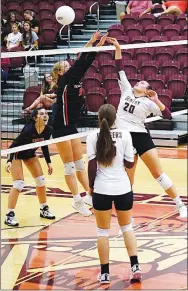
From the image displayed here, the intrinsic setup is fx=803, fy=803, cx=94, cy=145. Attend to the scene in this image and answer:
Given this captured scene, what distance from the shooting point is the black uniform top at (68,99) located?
9.41 meters

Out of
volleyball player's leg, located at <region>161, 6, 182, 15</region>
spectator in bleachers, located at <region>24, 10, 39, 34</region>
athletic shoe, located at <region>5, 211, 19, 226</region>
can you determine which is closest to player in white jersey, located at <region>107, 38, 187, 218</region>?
athletic shoe, located at <region>5, 211, 19, 226</region>

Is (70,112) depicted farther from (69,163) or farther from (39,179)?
(39,179)

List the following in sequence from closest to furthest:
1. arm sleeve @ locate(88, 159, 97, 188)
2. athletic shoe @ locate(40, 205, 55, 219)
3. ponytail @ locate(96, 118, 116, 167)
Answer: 1. ponytail @ locate(96, 118, 116, 167)
2. arm sleeve @ locate(88, 159, 97, 188)
3. athletic shoe @ locate(40, 205, 55, 219)

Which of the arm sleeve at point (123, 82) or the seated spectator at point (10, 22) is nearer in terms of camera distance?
the arm sleeve at point (123, 82)

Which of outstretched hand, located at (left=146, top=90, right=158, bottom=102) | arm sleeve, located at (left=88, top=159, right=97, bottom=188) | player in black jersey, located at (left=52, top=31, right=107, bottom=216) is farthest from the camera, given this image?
player in black jersey, located at (left=52, top=31, right=107, bottom=216)

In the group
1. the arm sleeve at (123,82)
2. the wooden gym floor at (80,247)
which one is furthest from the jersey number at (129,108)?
the wooden gym floor at (80,247)

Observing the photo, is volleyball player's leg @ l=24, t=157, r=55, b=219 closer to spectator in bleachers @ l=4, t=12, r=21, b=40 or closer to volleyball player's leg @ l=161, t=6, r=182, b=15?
spectator in bleachers @ l=4, t=12, r=21, b=40

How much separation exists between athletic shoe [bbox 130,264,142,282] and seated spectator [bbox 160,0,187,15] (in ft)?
39.1

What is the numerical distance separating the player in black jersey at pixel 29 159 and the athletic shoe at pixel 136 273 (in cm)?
242

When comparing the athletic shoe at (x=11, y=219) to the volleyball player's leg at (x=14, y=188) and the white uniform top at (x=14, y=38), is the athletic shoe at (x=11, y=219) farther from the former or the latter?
the white uniform top at (x=14, y=38)

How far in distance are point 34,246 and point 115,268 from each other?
1241 millimetres

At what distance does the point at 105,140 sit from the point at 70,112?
97.7 inches

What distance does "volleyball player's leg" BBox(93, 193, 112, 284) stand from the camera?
7.38 meters

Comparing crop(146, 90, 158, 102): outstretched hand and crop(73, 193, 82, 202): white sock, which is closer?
crop(146, 90, 158, 102): outstretched hand
